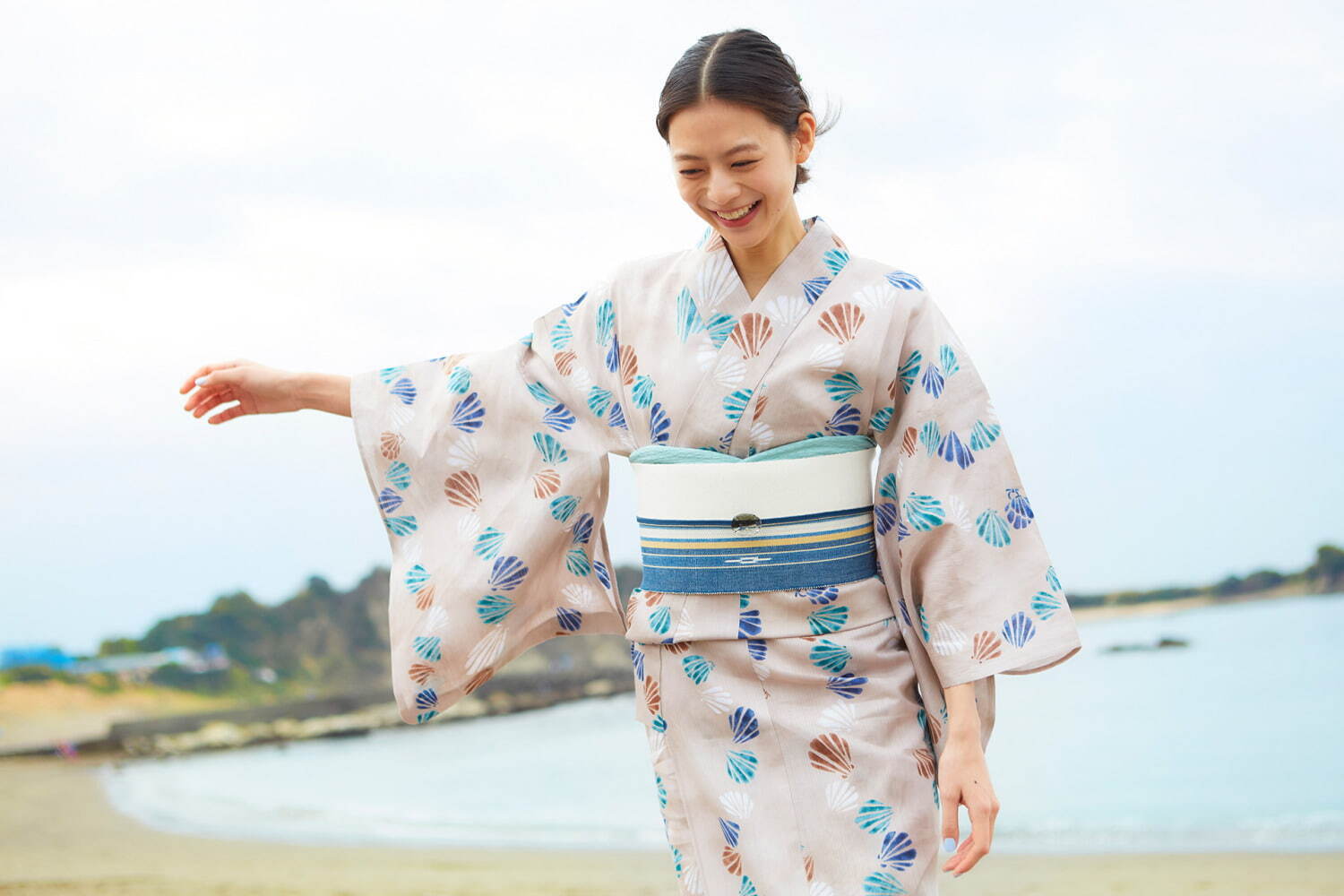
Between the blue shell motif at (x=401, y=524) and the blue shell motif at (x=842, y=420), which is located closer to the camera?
the blue shell motif at (x=842, y=420)

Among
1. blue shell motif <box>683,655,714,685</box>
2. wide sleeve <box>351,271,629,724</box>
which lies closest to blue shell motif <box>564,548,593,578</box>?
wide sleeve <box>351,271,629,724</box>

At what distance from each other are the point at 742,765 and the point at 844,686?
16 cm

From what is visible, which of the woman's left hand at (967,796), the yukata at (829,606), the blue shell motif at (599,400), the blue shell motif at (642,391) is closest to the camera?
the woman's left hand at (967,796)

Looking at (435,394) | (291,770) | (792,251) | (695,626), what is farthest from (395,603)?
(291,770)

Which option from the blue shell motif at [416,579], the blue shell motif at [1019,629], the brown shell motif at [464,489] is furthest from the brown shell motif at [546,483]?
the blue shell motif at [1019,629]

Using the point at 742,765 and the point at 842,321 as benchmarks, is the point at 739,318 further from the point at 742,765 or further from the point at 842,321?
the point at 742,765

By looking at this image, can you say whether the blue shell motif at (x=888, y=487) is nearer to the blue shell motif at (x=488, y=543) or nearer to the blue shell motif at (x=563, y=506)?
the blue shell motif at (x=563, y=506)

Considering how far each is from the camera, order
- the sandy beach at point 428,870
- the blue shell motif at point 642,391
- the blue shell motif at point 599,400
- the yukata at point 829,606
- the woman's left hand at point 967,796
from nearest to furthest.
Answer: the woman's left hand at point 967,796
the yukata at point 829,606
the blue shell motif at point 642,391
the blue shell motif at point 599,400
the sandy beach at point 428,870

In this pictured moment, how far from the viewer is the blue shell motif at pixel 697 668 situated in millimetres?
1585

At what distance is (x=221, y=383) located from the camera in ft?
5.99

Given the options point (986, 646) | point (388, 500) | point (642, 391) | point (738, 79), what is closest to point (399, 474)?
point (388, 500)

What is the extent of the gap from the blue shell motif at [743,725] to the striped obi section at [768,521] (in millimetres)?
152

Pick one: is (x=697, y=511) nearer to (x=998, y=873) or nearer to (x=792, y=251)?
(x=792, y=251)

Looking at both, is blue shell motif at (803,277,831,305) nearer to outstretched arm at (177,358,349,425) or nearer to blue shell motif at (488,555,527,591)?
blue shell motif at (488,555,527,591)
